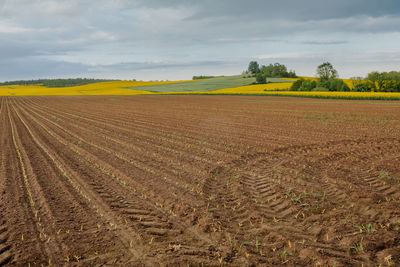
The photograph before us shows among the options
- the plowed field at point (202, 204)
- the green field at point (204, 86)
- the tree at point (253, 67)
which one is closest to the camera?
the plowed field at point (202, 204)

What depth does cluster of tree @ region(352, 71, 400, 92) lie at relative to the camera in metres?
51.1

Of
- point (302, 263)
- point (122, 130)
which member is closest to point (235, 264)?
point (302, 263)

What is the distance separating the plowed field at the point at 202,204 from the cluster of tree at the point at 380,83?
48.0 metres

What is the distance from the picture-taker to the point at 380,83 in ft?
172

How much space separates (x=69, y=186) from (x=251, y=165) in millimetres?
5045

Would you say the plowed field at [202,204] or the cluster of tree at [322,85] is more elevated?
the cluster of tree at [322,85]

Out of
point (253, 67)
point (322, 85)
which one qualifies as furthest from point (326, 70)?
point (253, 67)

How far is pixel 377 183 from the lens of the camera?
22.6 ft

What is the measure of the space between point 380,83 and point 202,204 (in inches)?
2275

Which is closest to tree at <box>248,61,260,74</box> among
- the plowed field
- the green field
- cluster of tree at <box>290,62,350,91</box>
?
the green field

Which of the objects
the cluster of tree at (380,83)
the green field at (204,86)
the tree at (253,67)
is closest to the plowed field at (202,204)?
the cluster of tree at (380,83)

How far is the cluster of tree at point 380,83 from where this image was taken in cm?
5109

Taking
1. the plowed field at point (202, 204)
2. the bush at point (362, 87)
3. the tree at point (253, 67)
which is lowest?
the plowed field at point (202, 204)

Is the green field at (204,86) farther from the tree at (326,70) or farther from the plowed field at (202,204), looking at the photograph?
the plowed field at (202,204)
